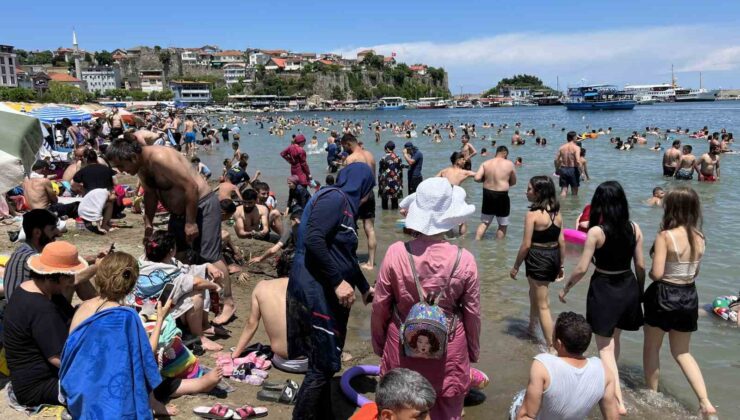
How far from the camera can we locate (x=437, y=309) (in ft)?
8.60

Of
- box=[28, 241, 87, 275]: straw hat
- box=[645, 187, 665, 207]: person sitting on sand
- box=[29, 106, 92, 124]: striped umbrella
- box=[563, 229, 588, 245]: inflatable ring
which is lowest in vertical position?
box=[563, 229, 588, 245]: inflatable ring

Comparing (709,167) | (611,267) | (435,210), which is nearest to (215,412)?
(435,210)

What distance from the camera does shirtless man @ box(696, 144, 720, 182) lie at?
15617 mm

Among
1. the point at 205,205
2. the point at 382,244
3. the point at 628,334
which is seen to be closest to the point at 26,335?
the point at 205,205

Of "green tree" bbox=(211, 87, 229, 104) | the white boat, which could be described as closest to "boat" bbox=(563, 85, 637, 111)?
the white boat

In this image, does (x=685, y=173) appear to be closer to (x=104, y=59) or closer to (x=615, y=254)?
(x=615, y=254)

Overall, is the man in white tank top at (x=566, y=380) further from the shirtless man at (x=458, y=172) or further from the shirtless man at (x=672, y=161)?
the shirtless man at (x=672, y=161)

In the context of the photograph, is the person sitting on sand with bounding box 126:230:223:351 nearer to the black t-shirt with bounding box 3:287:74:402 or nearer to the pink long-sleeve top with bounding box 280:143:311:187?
the black t-shirt with bounding box 3:287:74:402

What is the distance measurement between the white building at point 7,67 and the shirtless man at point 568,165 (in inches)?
4249

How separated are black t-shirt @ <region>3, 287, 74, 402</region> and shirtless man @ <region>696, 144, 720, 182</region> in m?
17.0

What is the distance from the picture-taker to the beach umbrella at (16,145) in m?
3.91

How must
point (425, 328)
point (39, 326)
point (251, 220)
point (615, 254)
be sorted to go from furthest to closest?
point (251, 220) → point (615, 254) → point (39, 326) → point (425, 328)

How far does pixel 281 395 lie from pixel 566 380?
83.0 inches

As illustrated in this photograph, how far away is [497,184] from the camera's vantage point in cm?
875
